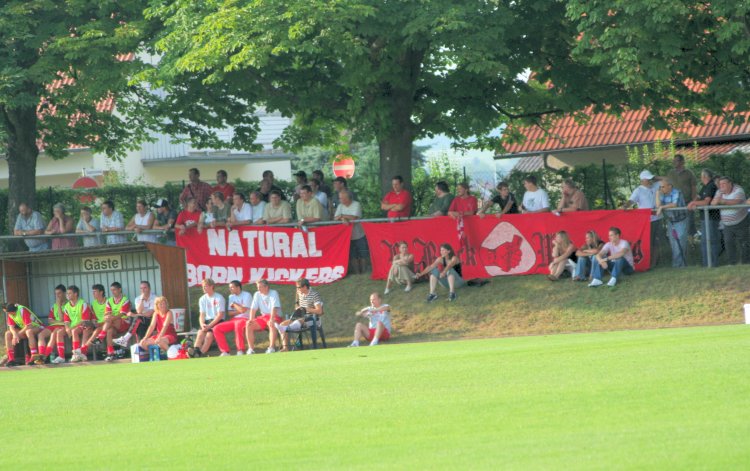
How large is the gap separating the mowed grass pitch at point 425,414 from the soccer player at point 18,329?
8.91 metres

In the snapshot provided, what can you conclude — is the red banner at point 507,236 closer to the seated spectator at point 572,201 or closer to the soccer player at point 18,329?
the seated spectator at point 572,201

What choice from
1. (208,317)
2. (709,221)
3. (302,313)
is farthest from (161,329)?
(709,221)

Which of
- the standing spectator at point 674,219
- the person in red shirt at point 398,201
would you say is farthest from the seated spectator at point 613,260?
the person in red shirt at point 398,201

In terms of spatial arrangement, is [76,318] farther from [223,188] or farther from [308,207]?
[308,207]

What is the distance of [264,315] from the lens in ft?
74.8

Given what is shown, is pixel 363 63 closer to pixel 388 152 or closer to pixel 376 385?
pixel 388 152

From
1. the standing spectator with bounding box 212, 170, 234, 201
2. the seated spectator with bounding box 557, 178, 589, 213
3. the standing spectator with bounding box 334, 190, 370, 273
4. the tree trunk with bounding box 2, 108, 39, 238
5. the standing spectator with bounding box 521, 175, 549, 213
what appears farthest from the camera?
the tree trunk with bounding box 2, 108, 39, 238

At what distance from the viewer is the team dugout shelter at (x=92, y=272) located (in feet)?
81.7

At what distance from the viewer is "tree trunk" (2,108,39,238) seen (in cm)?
2881

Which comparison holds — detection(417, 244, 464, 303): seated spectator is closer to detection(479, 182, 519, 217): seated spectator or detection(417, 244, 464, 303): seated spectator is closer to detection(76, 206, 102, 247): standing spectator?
detection(479, 182, 519, 217): seated spectator

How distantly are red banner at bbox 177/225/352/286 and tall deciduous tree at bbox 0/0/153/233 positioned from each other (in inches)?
150

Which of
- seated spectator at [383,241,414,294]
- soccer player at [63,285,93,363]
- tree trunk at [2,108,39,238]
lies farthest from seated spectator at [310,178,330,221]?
tree trunk at [2,108,39,238]

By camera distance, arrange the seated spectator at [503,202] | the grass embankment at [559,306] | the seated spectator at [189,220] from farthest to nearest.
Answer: the seated spectator at [189,220] → the seated spectator at [503,202] → the grass embankment at [559,306]

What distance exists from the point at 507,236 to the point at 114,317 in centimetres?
769
